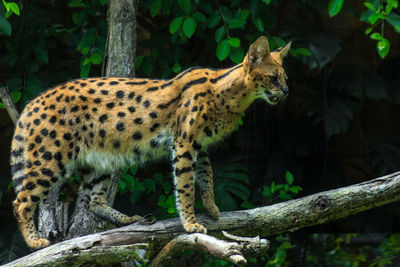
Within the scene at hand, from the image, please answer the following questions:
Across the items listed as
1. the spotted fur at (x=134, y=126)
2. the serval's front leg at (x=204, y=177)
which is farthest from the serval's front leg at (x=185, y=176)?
the serval's front leg at (x=204, y=177)

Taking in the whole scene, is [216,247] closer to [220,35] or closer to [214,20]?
[220,35]

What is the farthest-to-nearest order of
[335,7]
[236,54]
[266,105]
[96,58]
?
[266,105] → [96,58] → [236,54] → [335,7]

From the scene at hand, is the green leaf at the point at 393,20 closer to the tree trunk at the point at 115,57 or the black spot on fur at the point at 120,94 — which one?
the tree trunk at the point at 115,57

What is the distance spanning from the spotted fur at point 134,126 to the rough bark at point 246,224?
233 millimetres

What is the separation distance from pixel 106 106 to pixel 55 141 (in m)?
0.66

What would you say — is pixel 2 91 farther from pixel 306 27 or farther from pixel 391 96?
pixel 391 96

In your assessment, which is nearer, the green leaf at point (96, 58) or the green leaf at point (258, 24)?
the green leaf at point (258, 24)

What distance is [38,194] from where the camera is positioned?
5.84 m

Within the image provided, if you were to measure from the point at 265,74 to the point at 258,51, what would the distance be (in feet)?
0.77

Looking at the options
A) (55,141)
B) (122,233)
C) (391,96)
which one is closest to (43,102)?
(55,141)

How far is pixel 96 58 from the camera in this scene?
294 inches

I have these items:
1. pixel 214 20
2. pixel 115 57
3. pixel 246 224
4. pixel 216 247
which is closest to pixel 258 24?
pixel 214 20

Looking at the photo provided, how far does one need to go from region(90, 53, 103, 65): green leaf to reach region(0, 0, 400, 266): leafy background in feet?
0.05

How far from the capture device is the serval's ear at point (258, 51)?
582cm
